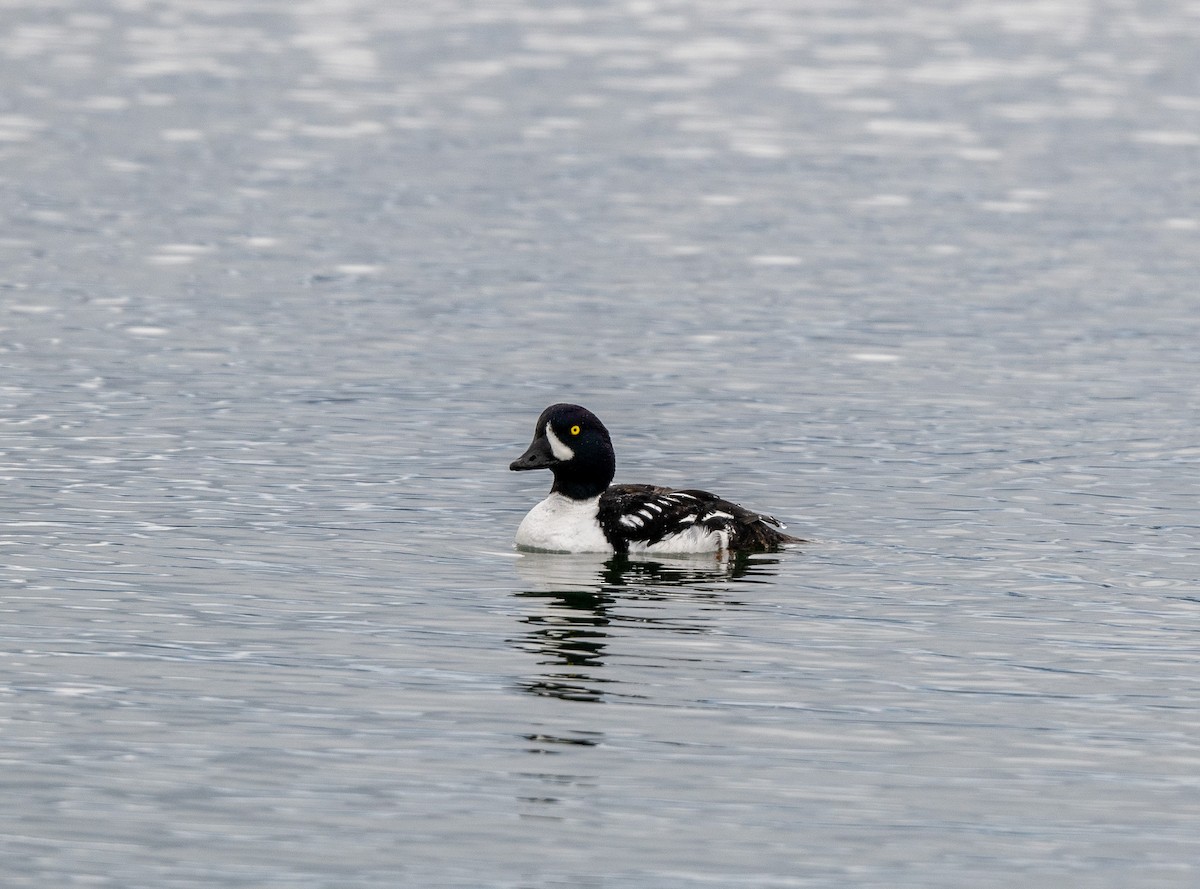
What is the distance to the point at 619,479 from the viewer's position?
19.4 metres

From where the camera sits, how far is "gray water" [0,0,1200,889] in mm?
10820

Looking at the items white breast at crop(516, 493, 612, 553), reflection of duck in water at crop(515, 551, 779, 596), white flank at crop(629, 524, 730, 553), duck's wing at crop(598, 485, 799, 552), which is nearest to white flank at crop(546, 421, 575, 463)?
white breast at crop(516, 493, 612, 553)

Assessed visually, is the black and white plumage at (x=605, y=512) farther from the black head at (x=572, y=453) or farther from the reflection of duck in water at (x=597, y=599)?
the reflection of duck in water at (x=597, y=599)

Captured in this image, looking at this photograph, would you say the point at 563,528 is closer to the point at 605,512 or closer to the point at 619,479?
the point at 605,512

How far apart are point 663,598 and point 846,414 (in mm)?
6437

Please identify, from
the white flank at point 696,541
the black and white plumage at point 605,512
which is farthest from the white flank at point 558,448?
the white flank at point 696,541

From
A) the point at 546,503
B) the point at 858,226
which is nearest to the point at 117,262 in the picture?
the point at 858,226

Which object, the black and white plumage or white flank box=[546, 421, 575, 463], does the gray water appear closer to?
the black and white plumage

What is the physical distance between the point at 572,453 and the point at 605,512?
516mm

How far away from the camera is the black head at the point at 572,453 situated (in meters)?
16.9

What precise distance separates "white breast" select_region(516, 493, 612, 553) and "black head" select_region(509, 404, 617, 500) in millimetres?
119

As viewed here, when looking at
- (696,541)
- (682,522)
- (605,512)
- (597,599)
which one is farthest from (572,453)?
(597,599)

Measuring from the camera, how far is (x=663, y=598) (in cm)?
1534

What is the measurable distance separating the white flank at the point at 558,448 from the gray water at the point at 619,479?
2.55ft
